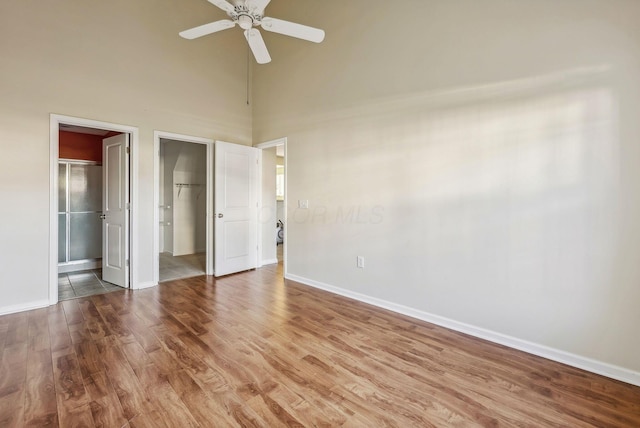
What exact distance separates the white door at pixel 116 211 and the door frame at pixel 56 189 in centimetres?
7

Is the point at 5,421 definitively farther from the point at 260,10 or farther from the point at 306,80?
the point at 306,80

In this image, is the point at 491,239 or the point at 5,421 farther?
the point at 491,239

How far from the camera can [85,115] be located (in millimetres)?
3412

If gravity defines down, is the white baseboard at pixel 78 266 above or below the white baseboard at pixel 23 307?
above

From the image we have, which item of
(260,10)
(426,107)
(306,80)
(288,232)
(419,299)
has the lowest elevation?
(419,299)

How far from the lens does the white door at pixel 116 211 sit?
3.89 meters

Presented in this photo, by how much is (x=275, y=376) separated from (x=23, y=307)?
307cm

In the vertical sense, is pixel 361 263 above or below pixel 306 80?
below

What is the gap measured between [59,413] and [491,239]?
3222 mm

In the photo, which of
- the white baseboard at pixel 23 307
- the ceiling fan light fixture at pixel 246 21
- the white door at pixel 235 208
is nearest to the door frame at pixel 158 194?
the white door at pixel 235 208

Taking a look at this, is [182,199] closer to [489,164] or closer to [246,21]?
[246,21]

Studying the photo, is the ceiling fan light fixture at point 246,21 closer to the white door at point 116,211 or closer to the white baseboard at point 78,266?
the white door at point 116,211

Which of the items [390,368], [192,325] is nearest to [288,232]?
[192,325]

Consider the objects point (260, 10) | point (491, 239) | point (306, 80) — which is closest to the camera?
point (260, 10)
